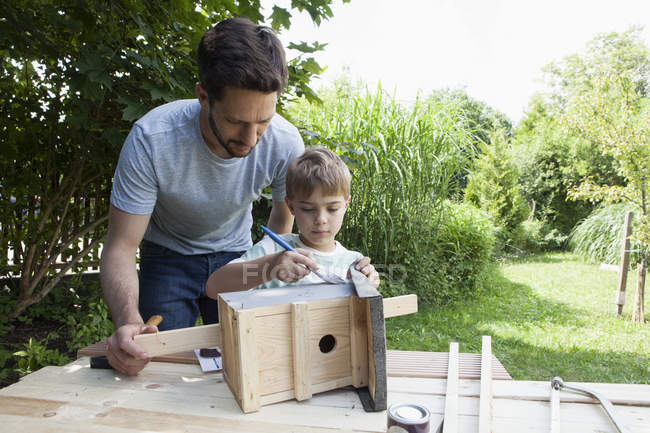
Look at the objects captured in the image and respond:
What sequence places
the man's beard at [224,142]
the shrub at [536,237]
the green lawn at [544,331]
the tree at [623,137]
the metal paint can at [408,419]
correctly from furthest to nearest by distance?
the shrub at [536,237]
the tree at [623,137]
the green lawn at [544,331]
the man's beard at [224,142]
the metal paint can at [408,419]

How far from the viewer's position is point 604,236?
34.3 ft

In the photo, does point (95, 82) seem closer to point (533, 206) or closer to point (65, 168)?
point (65, 168)

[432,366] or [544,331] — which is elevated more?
[432,366]

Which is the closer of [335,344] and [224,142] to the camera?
[335,344]

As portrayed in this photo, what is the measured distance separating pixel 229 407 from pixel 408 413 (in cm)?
52

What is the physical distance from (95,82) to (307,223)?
1.45 m

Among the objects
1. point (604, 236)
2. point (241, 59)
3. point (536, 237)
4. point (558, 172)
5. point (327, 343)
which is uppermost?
point (558, 172)

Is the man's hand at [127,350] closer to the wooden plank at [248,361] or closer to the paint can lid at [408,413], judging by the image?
the wooden plank at [248,361]

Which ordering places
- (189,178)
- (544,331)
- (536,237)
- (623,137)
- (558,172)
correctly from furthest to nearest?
(558,172)
(536,237)
(623,137)
(544,331)
(189,178)

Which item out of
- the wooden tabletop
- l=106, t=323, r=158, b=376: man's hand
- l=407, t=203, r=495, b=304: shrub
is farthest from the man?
l=407, t=203, r=495, b=304: shrub

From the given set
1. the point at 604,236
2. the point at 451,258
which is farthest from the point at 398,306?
the point at 604,236

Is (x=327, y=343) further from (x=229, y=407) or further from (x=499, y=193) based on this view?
(x=499, y=193)

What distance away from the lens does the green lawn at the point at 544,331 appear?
14.5ft

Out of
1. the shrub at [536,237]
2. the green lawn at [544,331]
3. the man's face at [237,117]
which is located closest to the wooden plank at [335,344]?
the man's face at [237,117]
